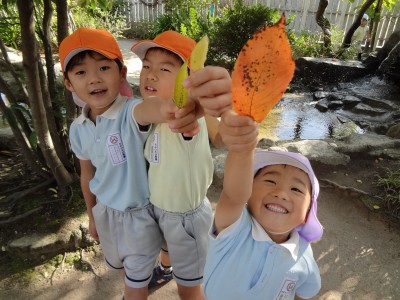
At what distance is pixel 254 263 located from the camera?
1319 mm

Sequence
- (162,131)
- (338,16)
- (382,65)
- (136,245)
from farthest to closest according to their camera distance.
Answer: (338,16), (382,65), (136,245), (162,131)

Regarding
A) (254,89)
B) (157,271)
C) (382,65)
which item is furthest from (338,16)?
(254,89)

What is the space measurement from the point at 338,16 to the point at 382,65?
14.8 ft

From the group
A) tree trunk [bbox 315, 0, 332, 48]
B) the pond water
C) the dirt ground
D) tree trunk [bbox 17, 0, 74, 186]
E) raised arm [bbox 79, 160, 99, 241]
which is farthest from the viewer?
tree trunk [bbox 315, 0, 332, 48]

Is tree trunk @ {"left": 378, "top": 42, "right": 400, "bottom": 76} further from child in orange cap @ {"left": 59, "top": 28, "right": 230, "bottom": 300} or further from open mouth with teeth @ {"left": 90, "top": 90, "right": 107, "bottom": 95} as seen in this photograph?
open mouth with teeth @ {"left": 90, "top": 90, "right": 107, "bottom": 95}

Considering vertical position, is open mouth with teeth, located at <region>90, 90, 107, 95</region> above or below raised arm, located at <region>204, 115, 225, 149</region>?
above

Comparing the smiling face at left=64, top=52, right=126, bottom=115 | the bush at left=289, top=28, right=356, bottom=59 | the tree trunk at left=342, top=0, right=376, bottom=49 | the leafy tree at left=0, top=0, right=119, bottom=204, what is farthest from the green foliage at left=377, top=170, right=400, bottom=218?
the tree trunk at left=342, top=0, right=376, bottom=49

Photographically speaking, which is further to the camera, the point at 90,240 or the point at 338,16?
the point at 338,16

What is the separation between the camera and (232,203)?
3.72 feet

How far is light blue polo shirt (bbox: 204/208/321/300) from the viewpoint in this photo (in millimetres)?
1307

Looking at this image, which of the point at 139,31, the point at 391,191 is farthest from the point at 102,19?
the point at 391,191

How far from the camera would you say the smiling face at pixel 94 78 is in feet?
4.77

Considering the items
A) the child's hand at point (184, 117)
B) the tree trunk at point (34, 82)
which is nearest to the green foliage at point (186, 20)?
the tree trunk at point (34, 82)

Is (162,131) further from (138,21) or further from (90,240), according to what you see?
(138,21)
